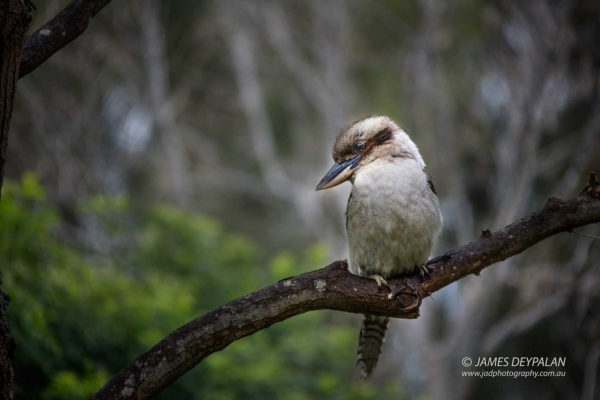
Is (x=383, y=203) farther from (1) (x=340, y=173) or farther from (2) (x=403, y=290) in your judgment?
(2) (x=403, y=290)

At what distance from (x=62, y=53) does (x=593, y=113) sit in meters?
6.64

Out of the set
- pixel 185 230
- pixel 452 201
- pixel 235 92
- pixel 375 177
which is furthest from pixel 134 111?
pixel 375 177

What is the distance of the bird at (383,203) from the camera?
3398 millimetres

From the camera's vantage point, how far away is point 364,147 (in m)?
3.65

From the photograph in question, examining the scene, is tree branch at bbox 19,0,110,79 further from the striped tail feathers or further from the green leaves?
the striped tail feathers

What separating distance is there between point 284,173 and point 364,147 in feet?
22.7

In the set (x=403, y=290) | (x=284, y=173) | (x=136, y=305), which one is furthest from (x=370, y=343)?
(x=284, y=173)

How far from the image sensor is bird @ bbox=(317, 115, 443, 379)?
11.1 ft

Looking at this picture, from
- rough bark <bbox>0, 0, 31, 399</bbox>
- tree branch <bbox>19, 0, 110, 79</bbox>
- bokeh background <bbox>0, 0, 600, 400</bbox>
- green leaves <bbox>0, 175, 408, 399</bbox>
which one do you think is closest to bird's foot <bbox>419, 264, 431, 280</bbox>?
rough bark <bbox>0, 0, 31, 399</bbox>

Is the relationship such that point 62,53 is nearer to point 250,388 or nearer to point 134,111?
point 134,111

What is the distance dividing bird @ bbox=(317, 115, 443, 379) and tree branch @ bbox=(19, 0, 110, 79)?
52.9 inches

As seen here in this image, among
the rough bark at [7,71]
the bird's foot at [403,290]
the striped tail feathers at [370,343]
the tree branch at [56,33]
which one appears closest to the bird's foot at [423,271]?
the bird's foot at [403,290]

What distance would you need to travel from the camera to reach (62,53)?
30.2 ft

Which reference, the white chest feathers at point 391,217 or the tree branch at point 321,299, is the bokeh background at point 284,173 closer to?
the tree branch at point 321,299
